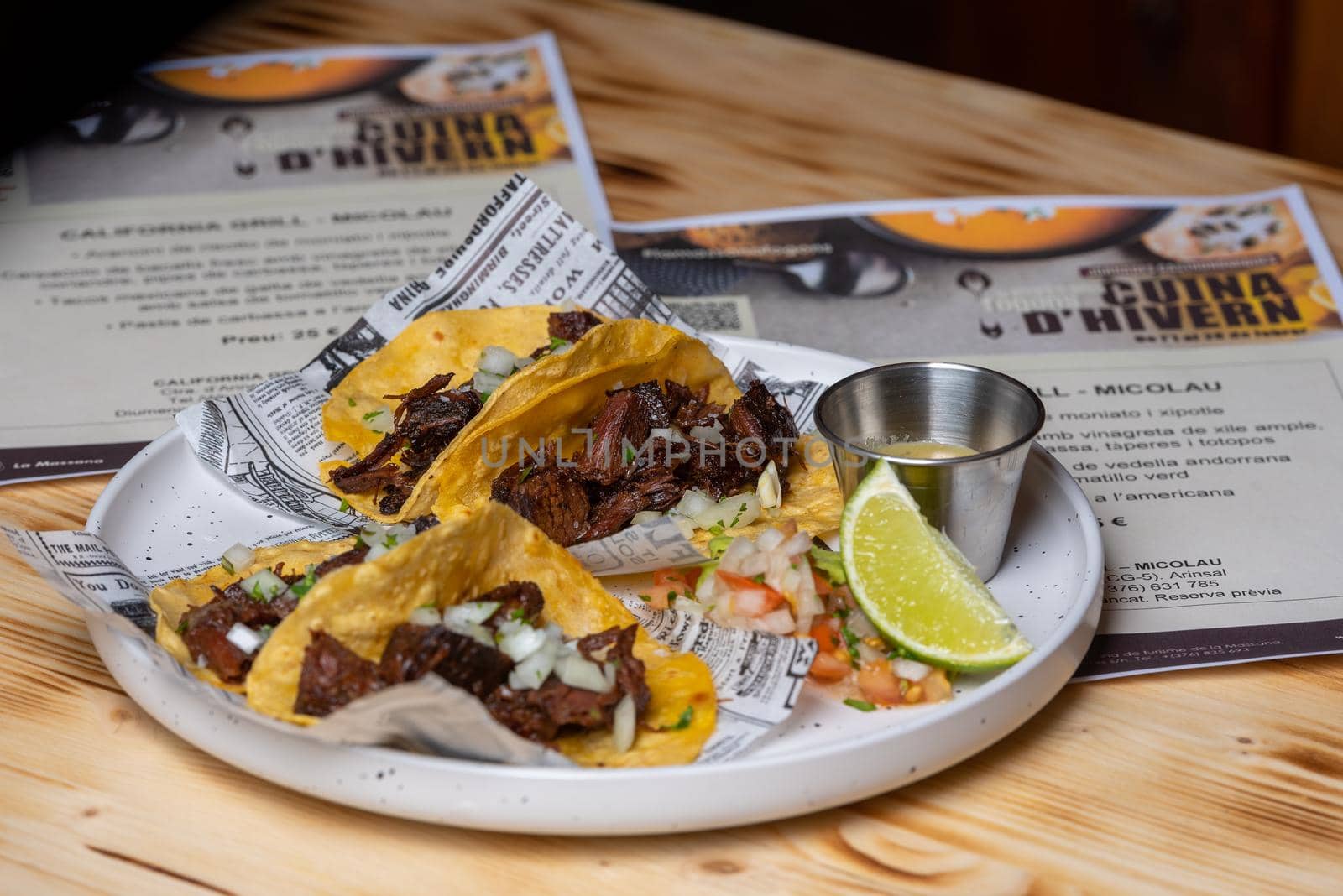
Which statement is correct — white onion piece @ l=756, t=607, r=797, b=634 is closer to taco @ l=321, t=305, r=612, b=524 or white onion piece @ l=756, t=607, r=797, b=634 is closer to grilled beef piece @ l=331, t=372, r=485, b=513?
taco @ l=321, t=305, r=612, b=524

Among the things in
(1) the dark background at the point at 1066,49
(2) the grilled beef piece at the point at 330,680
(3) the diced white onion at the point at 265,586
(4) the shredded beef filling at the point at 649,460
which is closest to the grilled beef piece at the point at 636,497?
(4) the shredded beef filling at the point at 649,460

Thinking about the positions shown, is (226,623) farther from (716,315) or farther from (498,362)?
(716,315)

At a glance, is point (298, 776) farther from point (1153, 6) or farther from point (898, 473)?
point (1153, 6)

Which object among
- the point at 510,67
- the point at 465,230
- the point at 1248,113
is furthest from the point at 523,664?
the point at 1248,113

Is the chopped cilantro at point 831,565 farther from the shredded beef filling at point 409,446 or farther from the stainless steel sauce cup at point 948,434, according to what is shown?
the shredded beef filling at point 409,446

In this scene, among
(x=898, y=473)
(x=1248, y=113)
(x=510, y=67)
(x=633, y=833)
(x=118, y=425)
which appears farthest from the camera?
(x=1248, y=113)

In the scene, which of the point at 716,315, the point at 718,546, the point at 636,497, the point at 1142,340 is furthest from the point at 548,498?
the point at 1142,340
